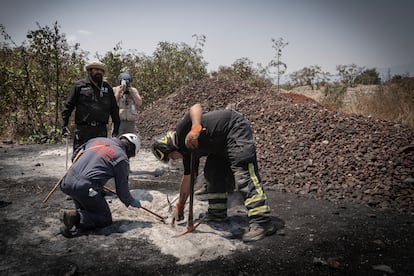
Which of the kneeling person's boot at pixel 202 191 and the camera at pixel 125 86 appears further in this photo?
the camera at pixel 125 86

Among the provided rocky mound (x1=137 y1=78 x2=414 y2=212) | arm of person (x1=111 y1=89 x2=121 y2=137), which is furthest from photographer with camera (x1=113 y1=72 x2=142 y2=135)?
rocky mound (x1=137 y1=78 x2=414 y2=212)

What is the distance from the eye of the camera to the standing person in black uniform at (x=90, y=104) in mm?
4980

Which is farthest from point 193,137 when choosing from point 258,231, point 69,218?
point 69,218

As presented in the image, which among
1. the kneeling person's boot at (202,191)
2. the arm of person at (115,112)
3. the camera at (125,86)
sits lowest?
the kneeling person's boot at (202,191)

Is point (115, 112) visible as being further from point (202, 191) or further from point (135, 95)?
point (202, 191)

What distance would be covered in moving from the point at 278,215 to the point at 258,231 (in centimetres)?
89

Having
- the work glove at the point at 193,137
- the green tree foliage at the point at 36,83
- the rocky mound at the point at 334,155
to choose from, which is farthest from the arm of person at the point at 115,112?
the green tree foliage at the point at 36,83

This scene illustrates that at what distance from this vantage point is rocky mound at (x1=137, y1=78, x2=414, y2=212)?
199 inches

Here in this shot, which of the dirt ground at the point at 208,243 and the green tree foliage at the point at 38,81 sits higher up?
the green tree foliage at the point at 38,81

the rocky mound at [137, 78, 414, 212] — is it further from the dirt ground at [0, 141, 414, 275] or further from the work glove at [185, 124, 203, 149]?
the work glove at [185, 124, 203, 149]

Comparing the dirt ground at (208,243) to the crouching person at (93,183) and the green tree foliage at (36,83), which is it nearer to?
the crouching person at (93,183)

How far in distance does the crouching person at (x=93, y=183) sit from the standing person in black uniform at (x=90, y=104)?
134cm

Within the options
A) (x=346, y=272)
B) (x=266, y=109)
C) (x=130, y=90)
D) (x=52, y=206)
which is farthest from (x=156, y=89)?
(x=346, y=272)

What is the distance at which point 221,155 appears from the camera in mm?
4066
